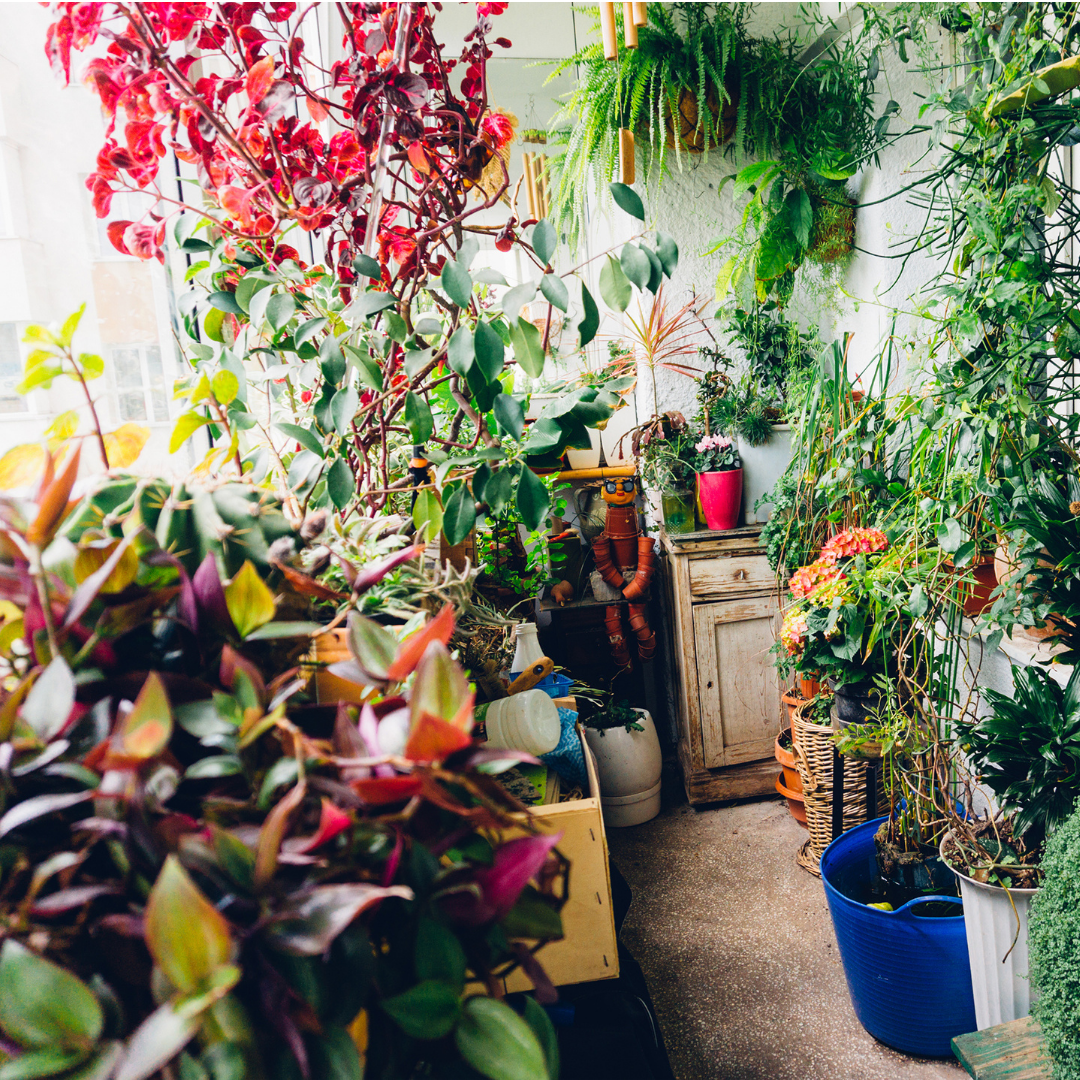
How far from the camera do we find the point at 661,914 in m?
2.20

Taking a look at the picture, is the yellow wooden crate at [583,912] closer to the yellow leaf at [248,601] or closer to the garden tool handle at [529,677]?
the garden tool handle at [529,677]

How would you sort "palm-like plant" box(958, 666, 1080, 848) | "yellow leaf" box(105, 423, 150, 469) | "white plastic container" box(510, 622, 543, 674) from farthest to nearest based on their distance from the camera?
"white plastic container" box(510, 622, 543, 674) < "palm-like plant" box(958, 666, 1080, 848) < "yellow leaf" box(105, 423, 150, 469)

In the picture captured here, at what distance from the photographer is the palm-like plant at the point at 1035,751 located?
4.13 feet

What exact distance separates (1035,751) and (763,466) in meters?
1.64

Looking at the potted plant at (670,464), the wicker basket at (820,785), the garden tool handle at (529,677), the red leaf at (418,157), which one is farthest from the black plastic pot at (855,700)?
the red leaf at (418,157)

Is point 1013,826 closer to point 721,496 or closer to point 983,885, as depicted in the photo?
point 983,885

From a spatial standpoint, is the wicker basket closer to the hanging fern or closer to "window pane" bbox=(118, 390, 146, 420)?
the hanging fern

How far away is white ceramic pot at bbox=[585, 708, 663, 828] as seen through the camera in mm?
2643

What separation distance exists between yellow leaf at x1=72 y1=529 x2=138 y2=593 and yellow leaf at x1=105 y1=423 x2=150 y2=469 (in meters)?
0.20

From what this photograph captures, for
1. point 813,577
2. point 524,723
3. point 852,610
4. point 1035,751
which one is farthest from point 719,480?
point 524,723

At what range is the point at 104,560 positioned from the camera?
39cm

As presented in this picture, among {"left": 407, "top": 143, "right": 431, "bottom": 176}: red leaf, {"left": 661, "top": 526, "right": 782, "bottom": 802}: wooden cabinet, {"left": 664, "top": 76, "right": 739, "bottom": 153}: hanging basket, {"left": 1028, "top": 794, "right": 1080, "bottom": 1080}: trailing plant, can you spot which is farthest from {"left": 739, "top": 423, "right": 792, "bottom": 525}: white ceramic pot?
{"left": 407, "top": 143, "right": 431, "bottom": 176}: red leaf

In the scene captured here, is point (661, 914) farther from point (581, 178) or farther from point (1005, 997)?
point (581, 178)

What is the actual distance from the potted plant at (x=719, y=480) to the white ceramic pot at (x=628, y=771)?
31.7 inches
